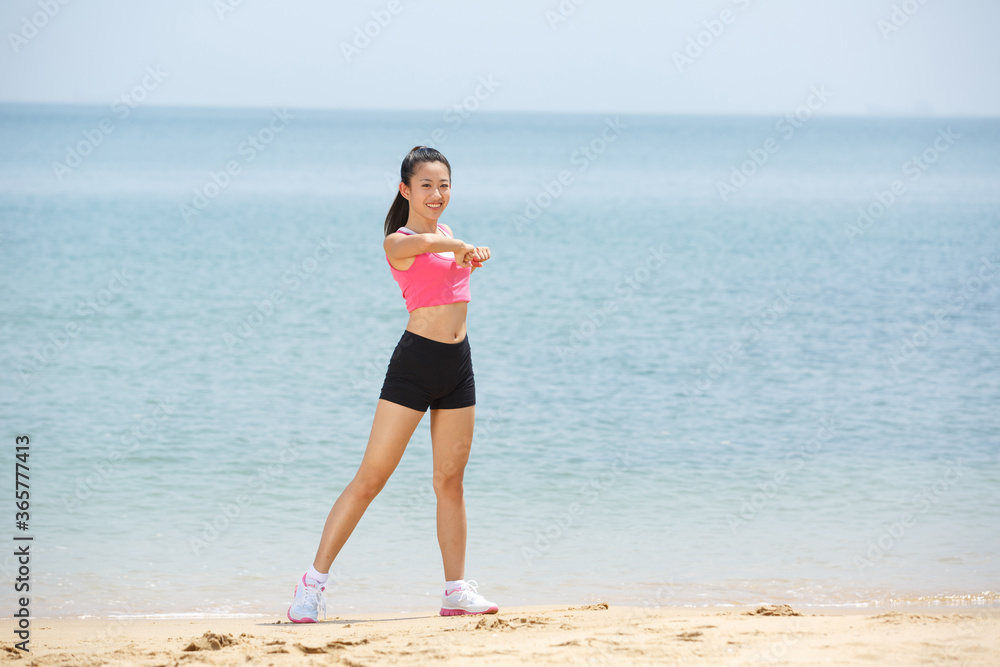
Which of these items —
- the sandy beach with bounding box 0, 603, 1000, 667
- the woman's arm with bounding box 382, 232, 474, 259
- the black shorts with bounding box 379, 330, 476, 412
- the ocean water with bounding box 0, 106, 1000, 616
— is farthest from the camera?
the ocean water with bounding box 0, 106, 1000, 616

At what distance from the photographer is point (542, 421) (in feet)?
30.6

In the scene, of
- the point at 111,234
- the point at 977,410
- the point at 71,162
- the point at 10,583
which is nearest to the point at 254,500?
the point at 10,583

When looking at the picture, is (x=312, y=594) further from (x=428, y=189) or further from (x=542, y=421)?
(x=542, y=421)

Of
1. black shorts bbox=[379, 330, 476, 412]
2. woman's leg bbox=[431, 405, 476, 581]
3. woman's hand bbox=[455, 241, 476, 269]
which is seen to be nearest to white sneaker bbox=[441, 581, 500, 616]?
woman's leg bbox=[431, 405, 476, 581]

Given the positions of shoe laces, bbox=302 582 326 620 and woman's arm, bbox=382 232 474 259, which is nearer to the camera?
woman's arm, bbox=382 232 474 259

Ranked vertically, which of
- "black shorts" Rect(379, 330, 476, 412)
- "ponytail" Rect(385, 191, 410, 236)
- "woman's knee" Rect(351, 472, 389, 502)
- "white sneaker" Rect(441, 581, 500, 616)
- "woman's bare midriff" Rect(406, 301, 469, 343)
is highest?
"ponytail" Rect(385, 191, 410, 236)

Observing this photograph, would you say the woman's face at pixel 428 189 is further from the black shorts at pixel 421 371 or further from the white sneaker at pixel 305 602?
the white sneaker at pixel 305 602

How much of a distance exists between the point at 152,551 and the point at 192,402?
13.5ft

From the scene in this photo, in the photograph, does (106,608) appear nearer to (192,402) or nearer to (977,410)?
(192,402)

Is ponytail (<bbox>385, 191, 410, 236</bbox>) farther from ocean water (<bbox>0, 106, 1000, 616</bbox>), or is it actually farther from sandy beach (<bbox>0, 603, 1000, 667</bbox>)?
ocean water (<bbox>0, 106, 1000, 616</bbox>)

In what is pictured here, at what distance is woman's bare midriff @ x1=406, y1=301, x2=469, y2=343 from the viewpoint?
4.33 m

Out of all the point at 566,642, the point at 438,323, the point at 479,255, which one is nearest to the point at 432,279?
the point at 438,323

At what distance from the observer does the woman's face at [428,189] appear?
4.38 m

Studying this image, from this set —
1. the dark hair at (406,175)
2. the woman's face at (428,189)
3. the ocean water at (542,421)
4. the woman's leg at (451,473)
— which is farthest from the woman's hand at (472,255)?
the ocean water at (542,421)
